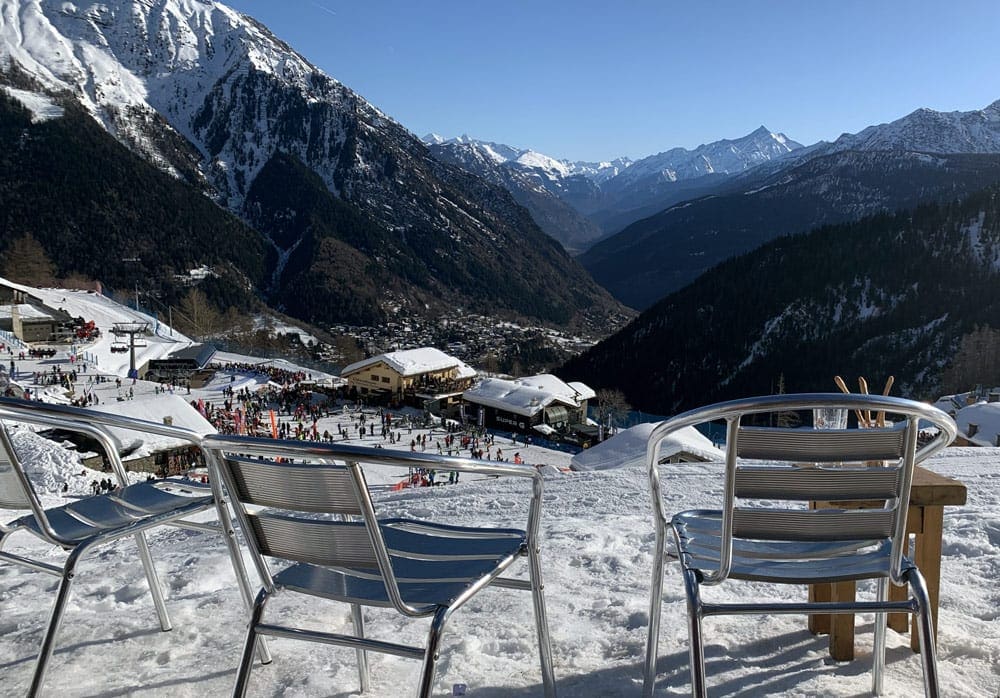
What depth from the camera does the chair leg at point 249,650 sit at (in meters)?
1.42

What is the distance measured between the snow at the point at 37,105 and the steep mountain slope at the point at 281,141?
14571 mm

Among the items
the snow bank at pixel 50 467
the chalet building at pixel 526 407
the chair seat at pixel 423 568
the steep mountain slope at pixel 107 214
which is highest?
the steep mountain slope at pixel 107 214

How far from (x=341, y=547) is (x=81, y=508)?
44.5 inches

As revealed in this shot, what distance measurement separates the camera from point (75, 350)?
113ft

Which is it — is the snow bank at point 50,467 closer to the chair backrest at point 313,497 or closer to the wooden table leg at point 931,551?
the chair backrest at point 313,497

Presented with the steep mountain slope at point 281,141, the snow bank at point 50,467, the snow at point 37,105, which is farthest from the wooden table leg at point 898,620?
the snow at point 37,105

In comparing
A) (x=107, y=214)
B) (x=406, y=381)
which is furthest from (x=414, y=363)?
(x=107, y=214)

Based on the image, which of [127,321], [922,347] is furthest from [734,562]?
[922,347]

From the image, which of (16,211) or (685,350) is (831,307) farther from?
(16,211)

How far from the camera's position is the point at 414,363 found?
117ft

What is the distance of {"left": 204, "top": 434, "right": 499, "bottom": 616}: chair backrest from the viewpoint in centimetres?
125

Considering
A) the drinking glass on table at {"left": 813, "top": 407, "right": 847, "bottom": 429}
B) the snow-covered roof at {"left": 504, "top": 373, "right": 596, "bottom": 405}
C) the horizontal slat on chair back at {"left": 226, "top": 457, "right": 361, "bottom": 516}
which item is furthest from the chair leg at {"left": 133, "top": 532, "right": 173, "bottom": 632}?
the snow-covered roof at {"left": 504, "top": 373, "right": 596, "bottom": 405}

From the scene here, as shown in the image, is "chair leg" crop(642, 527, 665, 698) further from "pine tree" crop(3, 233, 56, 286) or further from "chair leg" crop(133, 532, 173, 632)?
"pine tree" crop(3, 233, 56, 286)

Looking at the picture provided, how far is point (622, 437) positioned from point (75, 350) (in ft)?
99.6
